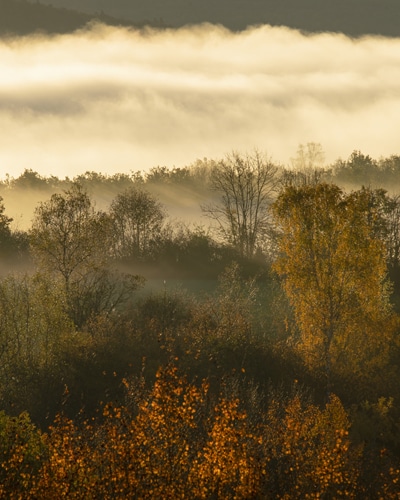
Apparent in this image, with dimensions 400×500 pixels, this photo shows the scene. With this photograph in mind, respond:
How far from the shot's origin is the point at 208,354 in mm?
72188

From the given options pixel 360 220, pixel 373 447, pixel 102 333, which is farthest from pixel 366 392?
pixel 102 333

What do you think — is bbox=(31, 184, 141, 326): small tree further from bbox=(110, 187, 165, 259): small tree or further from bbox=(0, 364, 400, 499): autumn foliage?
bbox=(0, 364, 400, 499): autumn foliage

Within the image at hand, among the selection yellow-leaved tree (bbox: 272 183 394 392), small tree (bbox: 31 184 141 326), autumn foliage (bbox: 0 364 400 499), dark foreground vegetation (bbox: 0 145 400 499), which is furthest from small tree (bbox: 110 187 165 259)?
autumn foliage (bbox: 0 364 400 499)

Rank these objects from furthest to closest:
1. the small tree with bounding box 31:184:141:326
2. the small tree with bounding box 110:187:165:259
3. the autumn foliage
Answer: the small tree with bounding box 110:187:165:259
the small tree with bounding box 31:184:141:326
the autumn foliage

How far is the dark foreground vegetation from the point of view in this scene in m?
37.2

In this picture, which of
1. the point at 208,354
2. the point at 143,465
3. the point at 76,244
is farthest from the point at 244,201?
the point at 143,465

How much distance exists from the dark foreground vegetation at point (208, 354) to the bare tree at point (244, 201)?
5657mm

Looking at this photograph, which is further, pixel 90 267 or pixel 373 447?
pixel 90 267

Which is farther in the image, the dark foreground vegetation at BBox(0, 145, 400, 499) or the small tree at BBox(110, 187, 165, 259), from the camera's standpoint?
the small tree at BBox(110, 187, 165, 259)

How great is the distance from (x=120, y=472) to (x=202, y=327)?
43994 mm

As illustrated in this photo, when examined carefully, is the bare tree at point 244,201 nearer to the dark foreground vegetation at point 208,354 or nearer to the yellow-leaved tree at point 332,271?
the dark foreground vegetation at point 208,354

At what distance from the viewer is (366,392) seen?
→ 7256 centimetres

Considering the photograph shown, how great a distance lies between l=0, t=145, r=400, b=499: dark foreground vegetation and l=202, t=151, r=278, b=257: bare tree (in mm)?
5657

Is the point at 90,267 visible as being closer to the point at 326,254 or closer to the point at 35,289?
the point at 35,289
